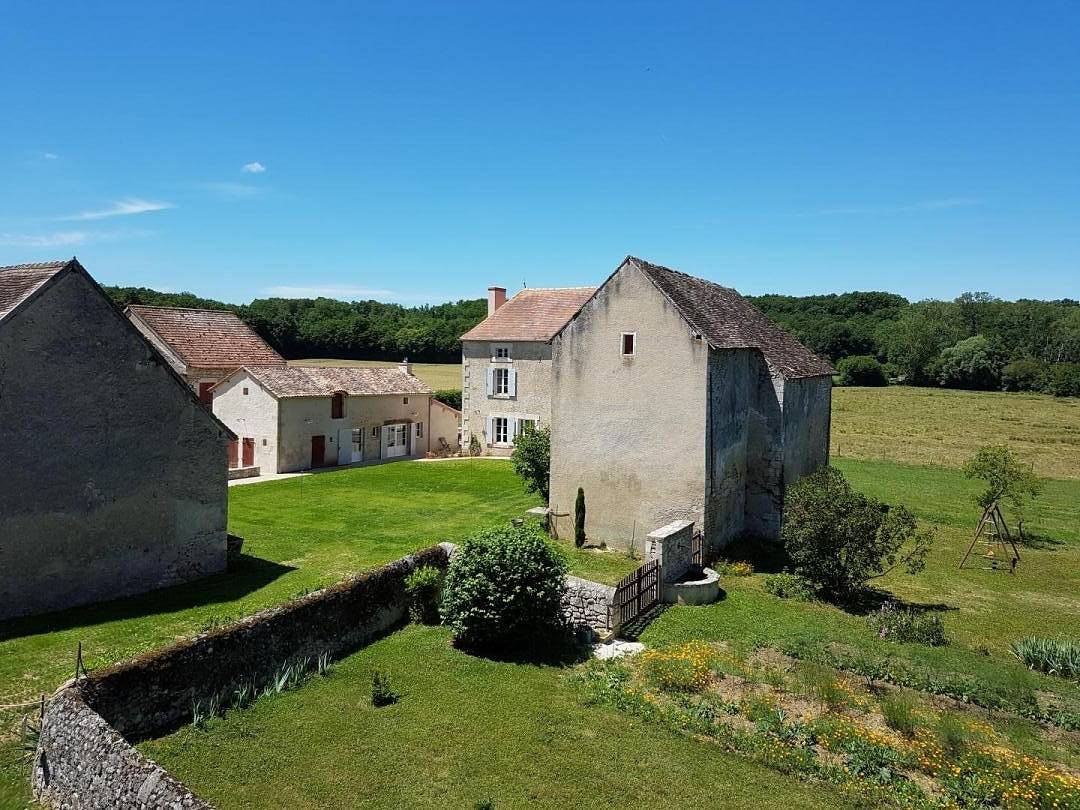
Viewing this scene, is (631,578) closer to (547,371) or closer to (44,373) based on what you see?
(44,373)

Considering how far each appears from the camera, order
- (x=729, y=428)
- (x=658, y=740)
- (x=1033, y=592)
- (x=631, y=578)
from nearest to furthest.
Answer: (x=658, y=740), (x=631, y=578), (x=1033, y=592), (x=729, y=428)

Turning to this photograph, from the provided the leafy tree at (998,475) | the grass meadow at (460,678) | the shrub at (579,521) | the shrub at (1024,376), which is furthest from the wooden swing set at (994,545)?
the shrub at (1024,376)

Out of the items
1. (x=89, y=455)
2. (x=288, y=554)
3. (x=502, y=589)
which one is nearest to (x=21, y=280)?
(x=89, y=455)

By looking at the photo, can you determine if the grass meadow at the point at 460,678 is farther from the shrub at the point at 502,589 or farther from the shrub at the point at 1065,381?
the shrub at the point at 1065,381

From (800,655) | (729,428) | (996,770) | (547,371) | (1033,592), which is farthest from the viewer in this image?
(547,371)

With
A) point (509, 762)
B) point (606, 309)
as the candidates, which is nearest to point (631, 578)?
point (509, 762)
